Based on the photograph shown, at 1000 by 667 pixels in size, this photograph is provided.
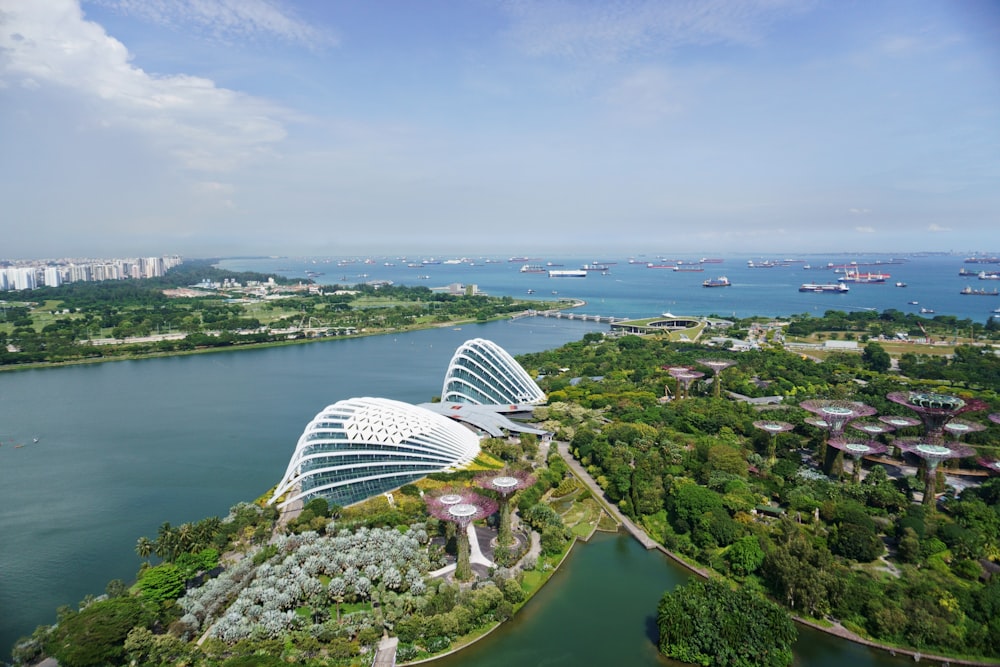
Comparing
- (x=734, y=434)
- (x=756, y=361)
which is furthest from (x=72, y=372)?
(x=756, y=361)

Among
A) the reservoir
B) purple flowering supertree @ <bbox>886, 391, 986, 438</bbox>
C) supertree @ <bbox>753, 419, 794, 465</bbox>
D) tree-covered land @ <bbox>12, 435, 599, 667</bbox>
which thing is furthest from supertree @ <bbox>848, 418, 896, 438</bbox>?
tree-covered land @ <bbox>12, 435, 599, 667</bbox>

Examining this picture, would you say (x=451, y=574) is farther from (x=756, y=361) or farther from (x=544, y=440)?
(x=756, y=361)

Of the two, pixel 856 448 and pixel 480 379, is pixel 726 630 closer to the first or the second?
pixel 856 448

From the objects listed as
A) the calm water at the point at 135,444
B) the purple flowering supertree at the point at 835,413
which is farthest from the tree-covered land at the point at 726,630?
the calm water at the point at 135,444

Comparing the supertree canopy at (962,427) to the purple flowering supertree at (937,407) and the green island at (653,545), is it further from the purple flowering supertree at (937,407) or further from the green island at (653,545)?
the purple flowering supertree at (937,407)

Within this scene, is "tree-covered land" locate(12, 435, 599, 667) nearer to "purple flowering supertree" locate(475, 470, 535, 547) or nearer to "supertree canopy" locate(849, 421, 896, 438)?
"purple flowering supertree" locate(475, 470, 535, 547)

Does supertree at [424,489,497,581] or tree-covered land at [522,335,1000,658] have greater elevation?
supertree at [424,489,497,581]
